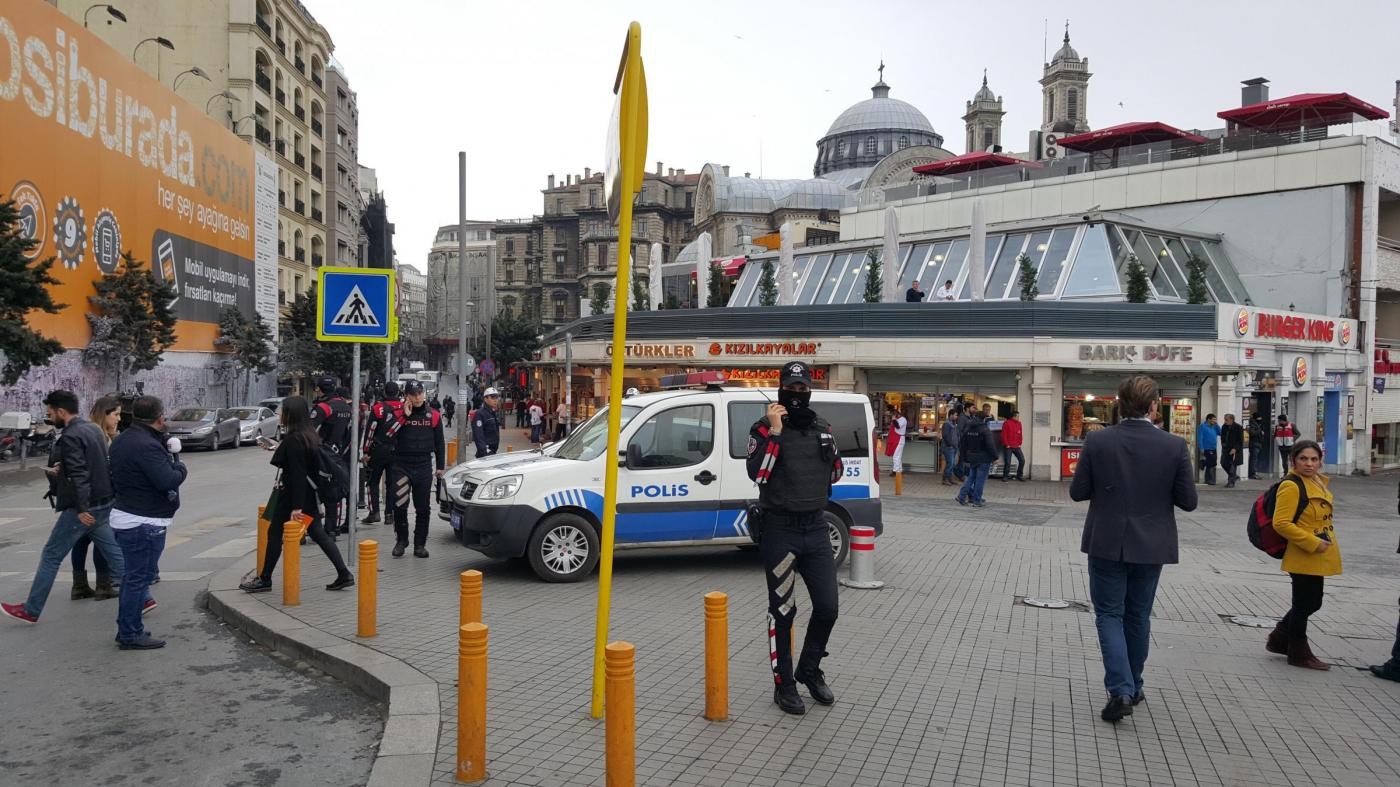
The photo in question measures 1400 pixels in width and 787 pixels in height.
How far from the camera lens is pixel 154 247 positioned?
32062 mm

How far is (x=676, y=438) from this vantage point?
9.74 metres

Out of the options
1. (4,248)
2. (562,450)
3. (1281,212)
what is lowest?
(562,450)

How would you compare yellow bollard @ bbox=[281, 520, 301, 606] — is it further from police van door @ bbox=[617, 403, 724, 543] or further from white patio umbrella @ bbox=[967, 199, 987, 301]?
white patio umbrella @ bbox=[967, 199, 987, 301]

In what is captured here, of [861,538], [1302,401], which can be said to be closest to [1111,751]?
[861,538]

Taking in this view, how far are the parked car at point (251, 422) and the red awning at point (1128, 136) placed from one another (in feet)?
98.2

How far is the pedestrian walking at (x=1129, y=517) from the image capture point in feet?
17.7

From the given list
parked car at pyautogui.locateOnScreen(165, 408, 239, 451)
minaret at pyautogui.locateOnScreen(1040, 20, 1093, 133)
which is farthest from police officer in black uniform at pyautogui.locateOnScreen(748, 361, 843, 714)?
minaret at pyautogui.locateOnScreen(1040, 20, 1093, 133)

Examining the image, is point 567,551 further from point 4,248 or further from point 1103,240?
point 1103,240

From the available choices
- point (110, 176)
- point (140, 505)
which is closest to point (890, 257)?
point (140, 505)

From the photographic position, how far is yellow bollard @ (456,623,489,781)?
4438 mm

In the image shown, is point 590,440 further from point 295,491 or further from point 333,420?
point 333,420

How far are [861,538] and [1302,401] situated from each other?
859 inches

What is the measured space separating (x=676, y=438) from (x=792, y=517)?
4283 millimetres

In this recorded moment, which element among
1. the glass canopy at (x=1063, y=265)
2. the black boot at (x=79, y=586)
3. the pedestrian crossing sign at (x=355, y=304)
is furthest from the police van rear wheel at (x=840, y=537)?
the glass canopy at (x=1063, y=265)
